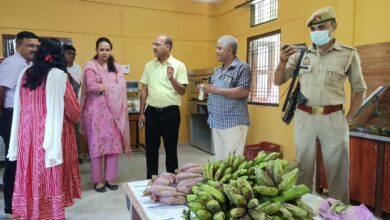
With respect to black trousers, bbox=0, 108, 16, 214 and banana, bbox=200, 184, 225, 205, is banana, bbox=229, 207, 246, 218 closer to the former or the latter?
banana, bbox=200, 184, 225, 205

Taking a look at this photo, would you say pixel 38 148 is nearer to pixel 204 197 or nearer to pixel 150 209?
pixel 150 209

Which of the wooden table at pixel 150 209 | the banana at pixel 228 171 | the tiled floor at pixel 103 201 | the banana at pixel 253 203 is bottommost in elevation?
the tiled floor at pixel 103 201

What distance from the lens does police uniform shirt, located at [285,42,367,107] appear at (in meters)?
1.99

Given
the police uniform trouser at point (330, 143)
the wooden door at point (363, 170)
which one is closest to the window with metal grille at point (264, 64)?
the wooden door at point (363, 170)

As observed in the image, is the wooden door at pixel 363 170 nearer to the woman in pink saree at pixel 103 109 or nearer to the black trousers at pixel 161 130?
the black trousers at pixel 161 130

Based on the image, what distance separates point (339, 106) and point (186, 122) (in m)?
4.15

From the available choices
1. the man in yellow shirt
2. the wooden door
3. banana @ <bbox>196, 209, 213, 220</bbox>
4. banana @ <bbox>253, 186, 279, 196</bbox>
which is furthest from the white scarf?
the wooden door

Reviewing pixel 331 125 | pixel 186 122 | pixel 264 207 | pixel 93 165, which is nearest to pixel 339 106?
pixel 331 125

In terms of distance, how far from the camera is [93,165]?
3.19m

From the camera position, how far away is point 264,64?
15.7 ft

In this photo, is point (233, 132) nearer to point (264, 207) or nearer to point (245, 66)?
point (245, 66)

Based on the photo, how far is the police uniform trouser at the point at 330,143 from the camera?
2012mm

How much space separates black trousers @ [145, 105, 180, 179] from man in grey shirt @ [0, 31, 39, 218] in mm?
1207

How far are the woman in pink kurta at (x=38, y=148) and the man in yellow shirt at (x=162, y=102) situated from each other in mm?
981
